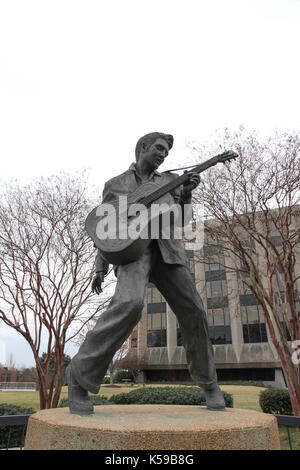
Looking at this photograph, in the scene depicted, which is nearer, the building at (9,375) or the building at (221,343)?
the building at (221,343)

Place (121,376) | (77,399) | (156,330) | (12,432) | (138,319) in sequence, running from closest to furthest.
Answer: (77,399), (138,319), (12,432), (156,330), (121,376)

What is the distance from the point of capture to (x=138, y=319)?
9.53ft

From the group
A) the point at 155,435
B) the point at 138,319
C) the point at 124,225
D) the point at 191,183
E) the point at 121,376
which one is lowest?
the point at 121,376

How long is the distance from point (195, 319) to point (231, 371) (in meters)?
36.6

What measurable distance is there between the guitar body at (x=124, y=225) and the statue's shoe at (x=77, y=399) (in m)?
1.14

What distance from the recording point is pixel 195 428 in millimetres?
2096

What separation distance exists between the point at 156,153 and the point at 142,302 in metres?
1.76

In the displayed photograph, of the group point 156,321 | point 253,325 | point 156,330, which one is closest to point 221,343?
point 253,325

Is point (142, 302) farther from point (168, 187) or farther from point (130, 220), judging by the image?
point (168, 187)

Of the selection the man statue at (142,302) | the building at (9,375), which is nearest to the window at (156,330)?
the man statue at (142,302)

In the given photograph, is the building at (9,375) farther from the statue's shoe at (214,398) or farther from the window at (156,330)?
the statue's shoe at (214,398)

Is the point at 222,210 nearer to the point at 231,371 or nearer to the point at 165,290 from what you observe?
the point at 165,290

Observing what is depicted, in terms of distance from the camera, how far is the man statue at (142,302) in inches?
110

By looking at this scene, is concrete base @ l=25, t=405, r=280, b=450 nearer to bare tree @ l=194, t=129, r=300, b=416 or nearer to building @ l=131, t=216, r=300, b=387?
bare tree @ l=194, t=129, r=300, b=416
